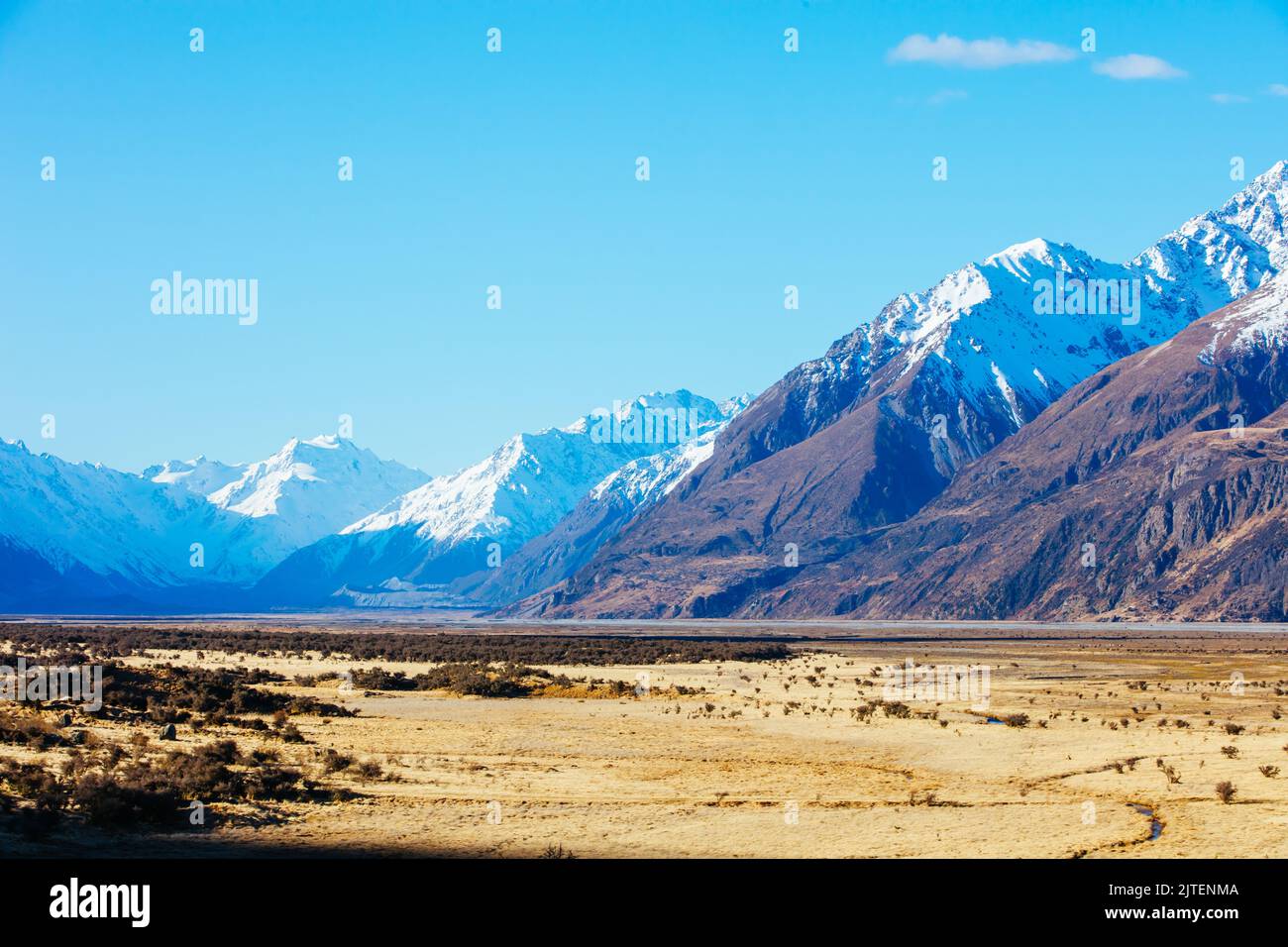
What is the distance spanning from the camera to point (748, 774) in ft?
151

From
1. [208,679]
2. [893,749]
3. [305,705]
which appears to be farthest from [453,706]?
[893,749]

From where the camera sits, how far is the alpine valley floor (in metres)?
33.4

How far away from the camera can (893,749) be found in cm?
5191

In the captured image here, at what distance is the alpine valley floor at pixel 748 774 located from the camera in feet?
110

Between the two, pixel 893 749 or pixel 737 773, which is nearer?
pixel 737 773

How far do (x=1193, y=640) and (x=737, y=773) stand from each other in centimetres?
11444

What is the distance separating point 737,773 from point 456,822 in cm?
1261

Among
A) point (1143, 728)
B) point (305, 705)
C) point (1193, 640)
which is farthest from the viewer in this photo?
point (1193, 640)
